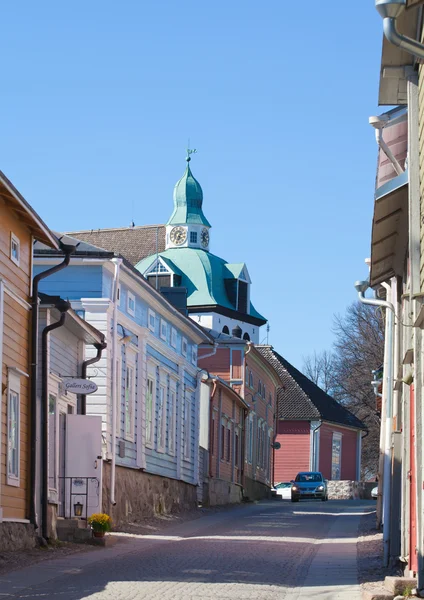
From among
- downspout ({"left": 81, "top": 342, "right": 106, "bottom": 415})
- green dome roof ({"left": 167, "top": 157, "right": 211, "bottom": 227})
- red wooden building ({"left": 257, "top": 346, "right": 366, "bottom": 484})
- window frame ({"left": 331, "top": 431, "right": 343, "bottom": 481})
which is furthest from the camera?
green dome roof ({"left": 167, "top": 157, "right": 211, "bottom": 227})

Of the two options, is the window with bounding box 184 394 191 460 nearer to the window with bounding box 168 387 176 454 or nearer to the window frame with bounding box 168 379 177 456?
the window frame with bounding box 168 379 177 456

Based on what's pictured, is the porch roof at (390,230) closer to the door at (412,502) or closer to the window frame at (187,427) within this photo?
the door at (412,502)

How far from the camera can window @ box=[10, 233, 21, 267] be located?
18.6 metres

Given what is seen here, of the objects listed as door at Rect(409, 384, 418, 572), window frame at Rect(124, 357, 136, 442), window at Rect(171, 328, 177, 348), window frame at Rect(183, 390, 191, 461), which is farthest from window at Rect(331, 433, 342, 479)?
door at Rect(409, 384, 418, 572)

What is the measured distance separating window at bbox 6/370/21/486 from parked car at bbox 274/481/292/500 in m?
41.8

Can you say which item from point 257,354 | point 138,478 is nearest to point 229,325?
point 257,354

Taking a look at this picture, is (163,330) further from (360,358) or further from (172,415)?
(360,358)

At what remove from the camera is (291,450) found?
6600 cm

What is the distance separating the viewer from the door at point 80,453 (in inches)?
887

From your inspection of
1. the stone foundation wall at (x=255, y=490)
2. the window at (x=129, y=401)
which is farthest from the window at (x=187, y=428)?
the stone foundation wall at (x=255, y=490)

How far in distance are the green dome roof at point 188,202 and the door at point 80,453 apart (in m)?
62.4

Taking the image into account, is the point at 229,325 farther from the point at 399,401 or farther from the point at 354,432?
the point at 399,401

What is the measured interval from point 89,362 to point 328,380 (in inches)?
2302

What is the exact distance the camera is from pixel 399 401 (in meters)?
16.8
